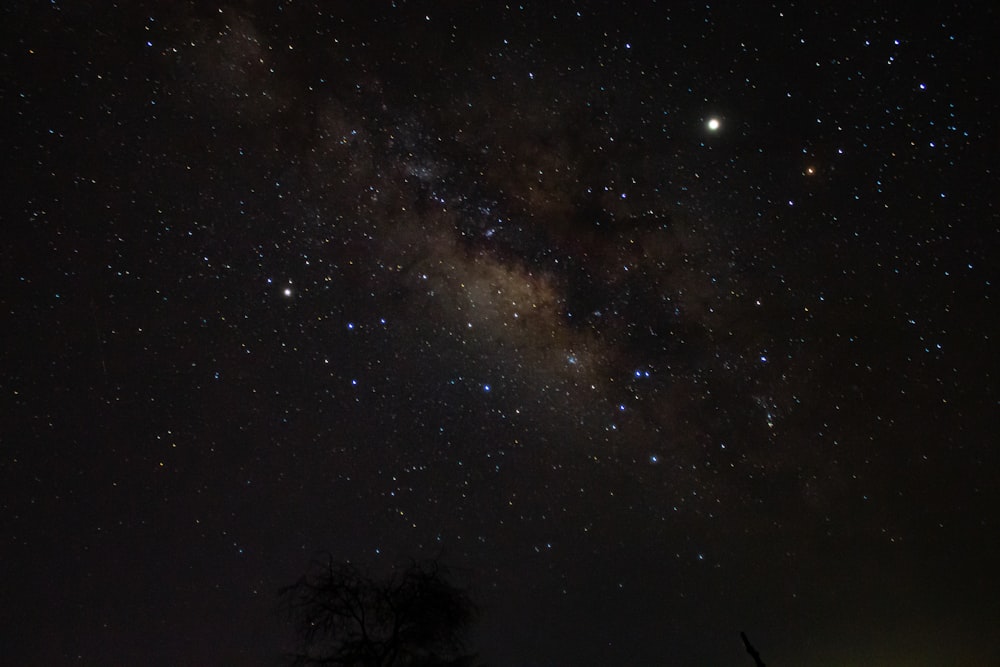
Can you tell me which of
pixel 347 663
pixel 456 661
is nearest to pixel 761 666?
pixel 456 661

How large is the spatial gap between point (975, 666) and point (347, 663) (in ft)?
299

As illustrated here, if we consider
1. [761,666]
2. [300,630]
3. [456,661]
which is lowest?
[761,666]

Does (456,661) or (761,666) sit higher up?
(456,661)

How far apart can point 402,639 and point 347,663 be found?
1325mm

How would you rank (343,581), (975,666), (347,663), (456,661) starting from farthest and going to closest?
(975,666), (456,661), (343,581), (347,663)

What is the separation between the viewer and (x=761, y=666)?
15695 mm

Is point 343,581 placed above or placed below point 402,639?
above

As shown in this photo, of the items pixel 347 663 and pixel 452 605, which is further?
pixel 452 605

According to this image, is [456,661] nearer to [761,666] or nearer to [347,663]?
[347,663]

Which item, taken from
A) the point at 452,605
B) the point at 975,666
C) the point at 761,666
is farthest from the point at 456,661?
the point at 975,666

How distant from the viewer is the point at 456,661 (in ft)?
49.7

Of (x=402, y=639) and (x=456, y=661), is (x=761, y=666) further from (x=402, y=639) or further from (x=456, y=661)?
(x=402, y=639)

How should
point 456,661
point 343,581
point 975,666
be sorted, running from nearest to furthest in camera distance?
point 343,581 < point 456,661 < point 975,666

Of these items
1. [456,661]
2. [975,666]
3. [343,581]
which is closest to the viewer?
[343,581]
